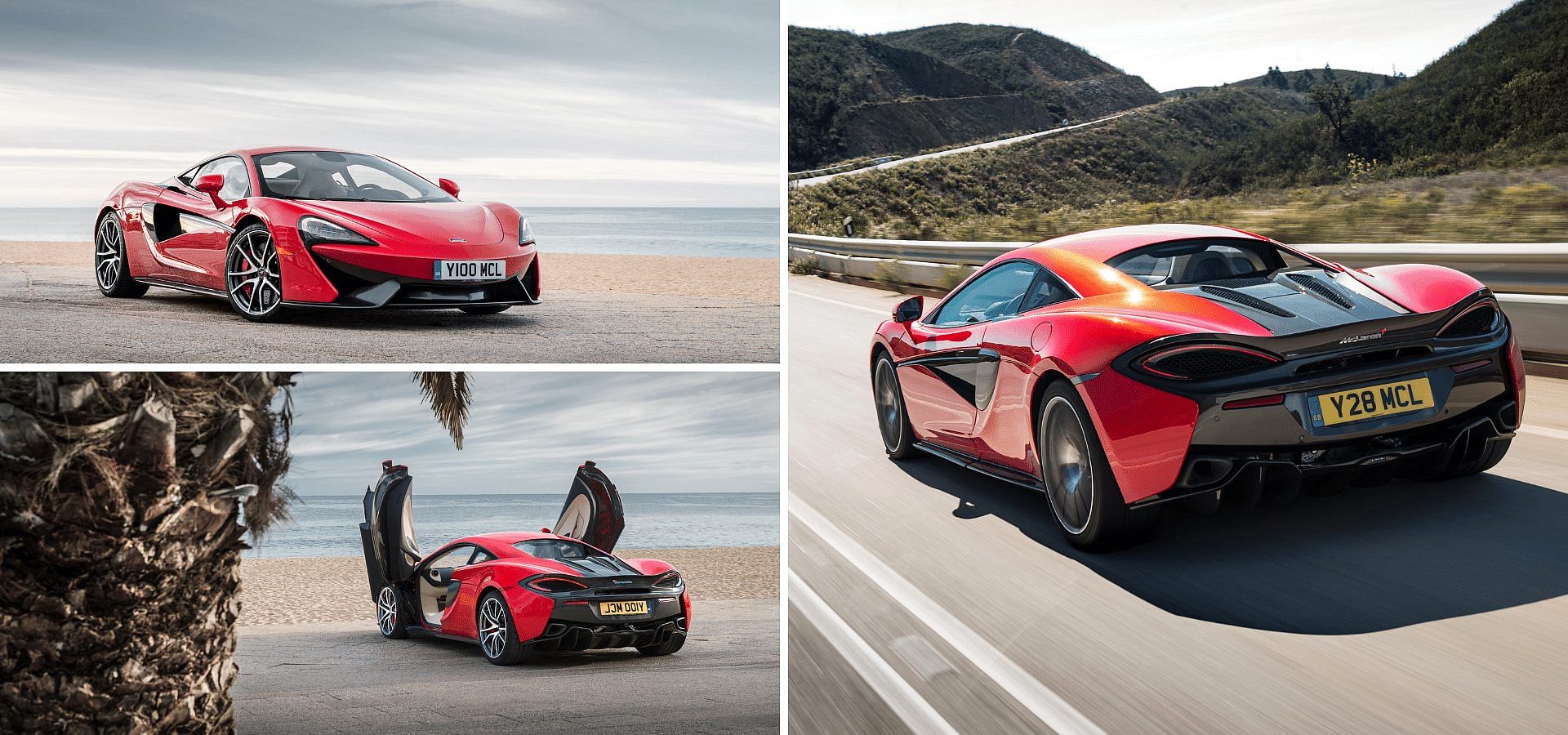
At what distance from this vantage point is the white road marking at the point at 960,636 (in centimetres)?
287

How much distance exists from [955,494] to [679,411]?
238 cm

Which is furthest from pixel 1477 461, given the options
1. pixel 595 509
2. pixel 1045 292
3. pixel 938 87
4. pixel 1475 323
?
pixel 938 87

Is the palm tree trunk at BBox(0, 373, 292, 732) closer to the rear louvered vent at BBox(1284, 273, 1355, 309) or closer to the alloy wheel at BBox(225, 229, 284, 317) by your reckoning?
the alloy wheel at BBox(225, 229, 284, 317)

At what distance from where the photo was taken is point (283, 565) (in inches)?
1100

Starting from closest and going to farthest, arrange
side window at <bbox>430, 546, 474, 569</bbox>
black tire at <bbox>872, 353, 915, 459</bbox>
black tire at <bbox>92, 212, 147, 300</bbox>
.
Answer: black tire at <bbox>92, 212, 147, 300</bbox>, black tire at <bbox>872, 353, 915, 459</bbox>, side window at <bbox>430, 546, 474, 569</bbox>

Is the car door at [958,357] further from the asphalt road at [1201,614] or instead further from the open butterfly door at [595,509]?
the open butterfly door at [595,509]

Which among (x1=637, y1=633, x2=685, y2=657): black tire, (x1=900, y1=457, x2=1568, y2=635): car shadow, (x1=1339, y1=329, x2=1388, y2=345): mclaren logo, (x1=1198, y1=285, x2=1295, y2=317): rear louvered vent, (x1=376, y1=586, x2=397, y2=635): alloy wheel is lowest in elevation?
(x1=376, y1=586, x2=397, y2=635): alloy wheel

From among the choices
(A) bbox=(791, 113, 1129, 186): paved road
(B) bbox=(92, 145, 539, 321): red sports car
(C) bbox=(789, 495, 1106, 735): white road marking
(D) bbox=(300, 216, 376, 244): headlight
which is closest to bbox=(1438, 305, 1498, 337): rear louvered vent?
(C) bbox=(789, 495, 1106, 735): white road marking

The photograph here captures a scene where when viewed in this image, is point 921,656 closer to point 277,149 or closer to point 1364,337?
point 1364,337

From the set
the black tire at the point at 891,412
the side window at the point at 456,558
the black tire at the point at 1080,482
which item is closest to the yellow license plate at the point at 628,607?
the side window at the point at 456,558

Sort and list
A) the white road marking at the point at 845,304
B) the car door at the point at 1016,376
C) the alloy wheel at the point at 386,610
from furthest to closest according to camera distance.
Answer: the white road marking at the point at 845,304 → the alloy wheel at the point at 386,610 → the car door at the point at 1016,376

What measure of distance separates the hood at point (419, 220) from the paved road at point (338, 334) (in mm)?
234

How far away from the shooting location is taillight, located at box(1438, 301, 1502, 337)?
391 cm

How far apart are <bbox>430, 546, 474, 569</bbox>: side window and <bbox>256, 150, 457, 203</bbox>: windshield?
312 centimetres
